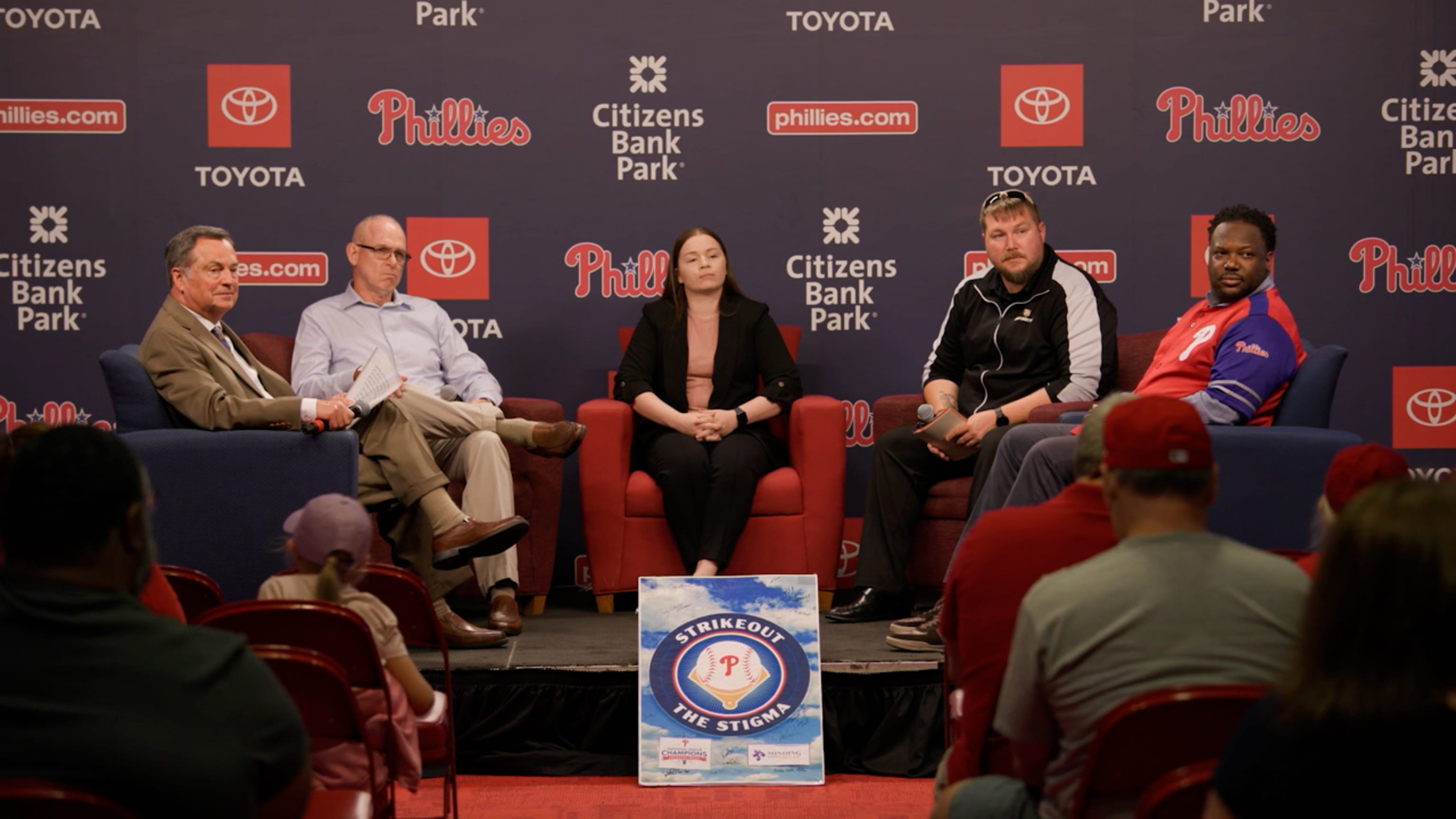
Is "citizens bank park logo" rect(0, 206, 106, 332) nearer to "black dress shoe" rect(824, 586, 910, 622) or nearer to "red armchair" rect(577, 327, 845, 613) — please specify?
"red armchair" rect(577, 327, 845, 613)

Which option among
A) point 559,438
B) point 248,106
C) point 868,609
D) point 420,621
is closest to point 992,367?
point 868,609

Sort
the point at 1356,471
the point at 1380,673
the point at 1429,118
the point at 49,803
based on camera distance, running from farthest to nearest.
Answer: the point at 1429,118 < the point at 1356,471 < the point at 49,803 < the point at 1380,673

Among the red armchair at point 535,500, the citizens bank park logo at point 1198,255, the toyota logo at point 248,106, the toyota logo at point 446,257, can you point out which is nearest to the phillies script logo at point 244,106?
the toyota logo at point 248,106

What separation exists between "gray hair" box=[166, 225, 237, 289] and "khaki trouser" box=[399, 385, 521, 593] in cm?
75

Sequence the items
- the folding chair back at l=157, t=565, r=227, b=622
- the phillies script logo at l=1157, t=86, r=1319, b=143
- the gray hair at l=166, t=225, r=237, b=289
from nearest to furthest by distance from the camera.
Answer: the folding chair back at l=157, t=565, r=227, b=622
the gray hair at l=166, t=225, r=237, b=289
the phillies script logo at l=1157, t=86, r=1319, b=143

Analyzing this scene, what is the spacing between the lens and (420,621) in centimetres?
260

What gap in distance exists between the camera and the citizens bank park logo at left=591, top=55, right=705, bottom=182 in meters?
5.05

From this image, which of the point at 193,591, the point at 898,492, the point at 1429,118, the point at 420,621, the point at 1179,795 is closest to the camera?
the point at 1179,795

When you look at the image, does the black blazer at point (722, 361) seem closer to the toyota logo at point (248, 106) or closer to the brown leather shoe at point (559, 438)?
the brown leather shoe at point (559, 438)

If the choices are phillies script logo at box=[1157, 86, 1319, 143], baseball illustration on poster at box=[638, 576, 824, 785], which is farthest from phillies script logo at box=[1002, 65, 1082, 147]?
baseball illustration on poster at box=[638, 576, 824, 785]

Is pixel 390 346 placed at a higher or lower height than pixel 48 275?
lower

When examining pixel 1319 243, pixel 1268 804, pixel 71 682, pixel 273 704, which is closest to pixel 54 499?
pixel 71 682

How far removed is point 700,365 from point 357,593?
248cm

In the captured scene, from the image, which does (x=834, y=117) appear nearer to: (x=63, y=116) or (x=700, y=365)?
(x=700, y=365)
